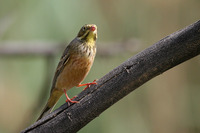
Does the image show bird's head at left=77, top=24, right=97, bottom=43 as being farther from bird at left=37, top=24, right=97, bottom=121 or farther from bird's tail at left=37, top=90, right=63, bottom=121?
bird's tail at left=37, top=90, right=63, bottom=121

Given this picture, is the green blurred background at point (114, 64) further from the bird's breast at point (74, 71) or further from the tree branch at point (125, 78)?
the tree branch at point (125, 78)

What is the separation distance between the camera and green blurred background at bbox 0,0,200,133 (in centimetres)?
683

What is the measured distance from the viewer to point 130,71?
13.0ft

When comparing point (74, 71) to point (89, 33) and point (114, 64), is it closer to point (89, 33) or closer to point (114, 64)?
point (89, 33)

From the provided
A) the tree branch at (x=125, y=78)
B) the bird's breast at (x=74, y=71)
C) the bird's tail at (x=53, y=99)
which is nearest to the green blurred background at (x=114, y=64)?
the bird's tail at (x=53, y=99)

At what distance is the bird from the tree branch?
3.33 ft

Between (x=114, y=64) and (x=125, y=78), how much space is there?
12.4 feet

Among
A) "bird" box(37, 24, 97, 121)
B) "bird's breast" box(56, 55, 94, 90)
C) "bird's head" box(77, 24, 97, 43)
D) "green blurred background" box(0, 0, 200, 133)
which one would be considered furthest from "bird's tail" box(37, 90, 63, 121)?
"green blurred background" box(0, 0, 200, 133)

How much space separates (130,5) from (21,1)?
7.07ft

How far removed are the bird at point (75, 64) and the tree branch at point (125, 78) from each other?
1015 mm

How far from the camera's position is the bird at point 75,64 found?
5.28m

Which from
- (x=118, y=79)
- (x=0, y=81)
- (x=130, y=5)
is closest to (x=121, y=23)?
(x=130, y=5)

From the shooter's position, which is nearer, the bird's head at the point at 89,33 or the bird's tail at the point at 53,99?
the bird's head at the point at 89,33

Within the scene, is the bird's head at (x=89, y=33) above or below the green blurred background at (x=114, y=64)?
above
